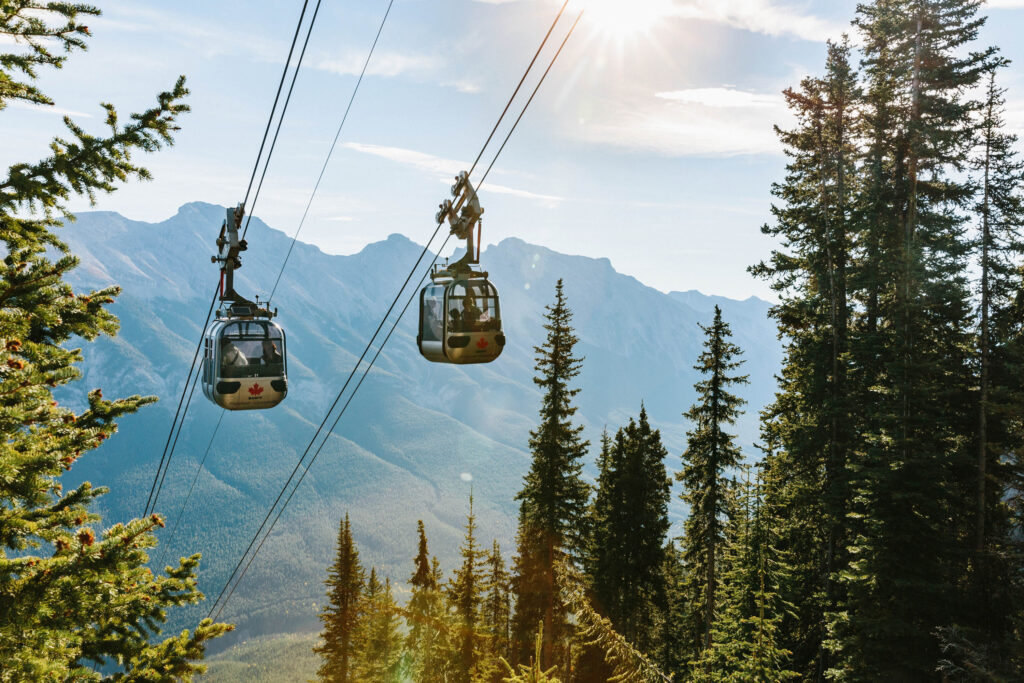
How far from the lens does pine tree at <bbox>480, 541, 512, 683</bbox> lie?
27172 mm

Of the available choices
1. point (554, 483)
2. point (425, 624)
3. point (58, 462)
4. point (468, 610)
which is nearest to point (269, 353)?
point (58, 462)

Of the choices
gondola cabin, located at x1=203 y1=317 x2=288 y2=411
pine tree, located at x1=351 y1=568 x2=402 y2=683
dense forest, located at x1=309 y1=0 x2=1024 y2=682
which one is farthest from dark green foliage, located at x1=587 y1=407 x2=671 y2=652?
gondola cabin, located at x1=203 y1=317 x2=288 y2=411

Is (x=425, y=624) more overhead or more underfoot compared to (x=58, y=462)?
more underfoot

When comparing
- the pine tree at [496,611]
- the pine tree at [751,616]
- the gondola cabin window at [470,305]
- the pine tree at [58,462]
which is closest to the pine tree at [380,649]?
the pine tree at [496,611]

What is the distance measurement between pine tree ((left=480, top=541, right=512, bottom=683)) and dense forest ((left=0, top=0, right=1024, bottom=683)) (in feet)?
1.12

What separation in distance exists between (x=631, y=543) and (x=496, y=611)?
11.8m

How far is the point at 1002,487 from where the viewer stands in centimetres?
1809

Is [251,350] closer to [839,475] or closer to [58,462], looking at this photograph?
[58,462]

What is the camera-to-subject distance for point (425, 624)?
3300 cm

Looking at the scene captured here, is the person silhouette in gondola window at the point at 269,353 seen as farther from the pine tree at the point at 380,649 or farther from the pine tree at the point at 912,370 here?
the pine tree at the point at 380,649

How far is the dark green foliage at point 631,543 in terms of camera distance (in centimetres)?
2855

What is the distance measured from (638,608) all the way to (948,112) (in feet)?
83.5

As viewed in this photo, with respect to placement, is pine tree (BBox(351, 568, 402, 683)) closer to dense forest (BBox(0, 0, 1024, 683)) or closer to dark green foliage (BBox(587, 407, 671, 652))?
dense forest (BBox(0, 0, 1024, 683))

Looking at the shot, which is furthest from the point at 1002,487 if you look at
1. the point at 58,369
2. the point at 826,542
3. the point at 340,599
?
the point at 340,599
